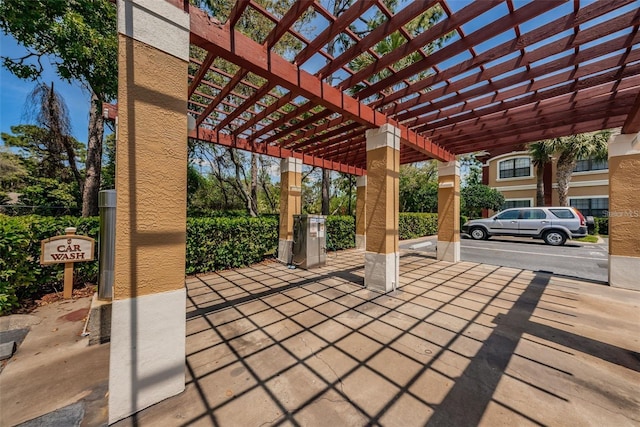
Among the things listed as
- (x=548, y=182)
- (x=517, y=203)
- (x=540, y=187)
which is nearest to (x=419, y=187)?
(x=540, y=187)

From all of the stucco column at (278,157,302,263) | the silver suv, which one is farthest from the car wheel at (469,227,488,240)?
the stucco column at (278,157,302,263)

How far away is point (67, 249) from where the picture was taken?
3.79 metres

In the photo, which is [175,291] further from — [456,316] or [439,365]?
[456,316]

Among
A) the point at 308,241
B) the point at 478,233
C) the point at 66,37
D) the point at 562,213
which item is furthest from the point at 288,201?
the point at 562,213

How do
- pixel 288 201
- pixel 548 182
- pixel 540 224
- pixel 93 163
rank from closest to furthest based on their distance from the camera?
pixel 93 163 < pixel 288 201 < pixel 540 224 < pixel 548 182

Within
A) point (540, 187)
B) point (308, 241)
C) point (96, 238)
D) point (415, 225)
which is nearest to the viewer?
point (96, 238)

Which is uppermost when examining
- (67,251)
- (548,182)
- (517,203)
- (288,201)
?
(548,182)

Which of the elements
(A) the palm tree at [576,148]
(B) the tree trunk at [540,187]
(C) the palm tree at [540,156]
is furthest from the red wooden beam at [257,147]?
(B) the tree trunk at [540,187]

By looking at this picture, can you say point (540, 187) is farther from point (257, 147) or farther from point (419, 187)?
point (257, 147)

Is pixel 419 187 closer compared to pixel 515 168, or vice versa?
pixel 419 187

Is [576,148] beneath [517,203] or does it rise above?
above

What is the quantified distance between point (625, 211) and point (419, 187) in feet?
40.6

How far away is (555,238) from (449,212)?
22.1 feet

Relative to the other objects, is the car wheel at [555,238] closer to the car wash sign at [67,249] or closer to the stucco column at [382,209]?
the stucco column at [382,209]
